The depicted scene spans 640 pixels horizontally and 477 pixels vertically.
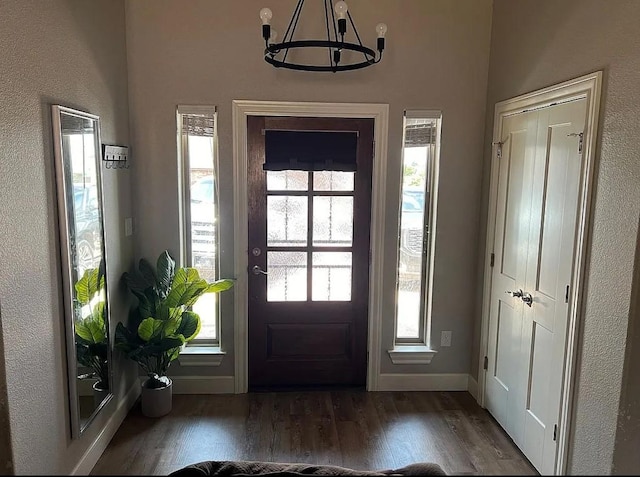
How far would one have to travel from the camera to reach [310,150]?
338 cm

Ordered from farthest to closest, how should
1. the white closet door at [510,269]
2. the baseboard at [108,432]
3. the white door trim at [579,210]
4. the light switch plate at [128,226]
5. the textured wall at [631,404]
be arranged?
1. the light switch plate at [128,226]
2. the white closet door at [510,269]
3. the baseboard at [108,432]
4. the white door trim at [579,210]
5. the textured wall at [631,404]

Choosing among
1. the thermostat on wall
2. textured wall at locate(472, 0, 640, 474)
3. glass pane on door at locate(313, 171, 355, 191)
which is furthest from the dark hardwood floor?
the thermostat on wall

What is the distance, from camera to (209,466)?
1518 mm

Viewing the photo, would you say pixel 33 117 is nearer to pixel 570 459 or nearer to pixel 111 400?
pixel 111 400

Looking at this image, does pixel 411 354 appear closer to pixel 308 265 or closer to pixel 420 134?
pixel 308 265

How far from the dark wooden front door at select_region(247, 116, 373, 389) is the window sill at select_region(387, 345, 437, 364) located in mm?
218

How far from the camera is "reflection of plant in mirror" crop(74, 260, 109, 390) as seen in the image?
2459 mm

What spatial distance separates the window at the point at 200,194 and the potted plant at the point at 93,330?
80 centimetres

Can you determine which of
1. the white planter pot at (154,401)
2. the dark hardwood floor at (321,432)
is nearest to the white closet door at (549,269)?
the dark hardwood floor at (321,432)

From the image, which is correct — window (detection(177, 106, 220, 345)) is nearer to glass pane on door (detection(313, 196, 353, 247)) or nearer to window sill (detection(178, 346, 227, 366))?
window sill (detection(178, 346, 227, 366))

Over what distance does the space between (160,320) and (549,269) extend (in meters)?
2.23

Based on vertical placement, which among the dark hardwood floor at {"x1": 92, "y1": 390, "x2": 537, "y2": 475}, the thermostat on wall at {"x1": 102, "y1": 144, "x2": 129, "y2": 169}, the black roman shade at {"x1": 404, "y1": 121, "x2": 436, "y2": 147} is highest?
the black roman shade at {"x1": 404, "y1": 121, "x2": 436, "y2": 147}

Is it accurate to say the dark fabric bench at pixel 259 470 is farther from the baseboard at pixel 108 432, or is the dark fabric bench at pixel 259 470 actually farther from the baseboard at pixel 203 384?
the baseboard at pixel 203 384

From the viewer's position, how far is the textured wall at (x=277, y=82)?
3.19 m
